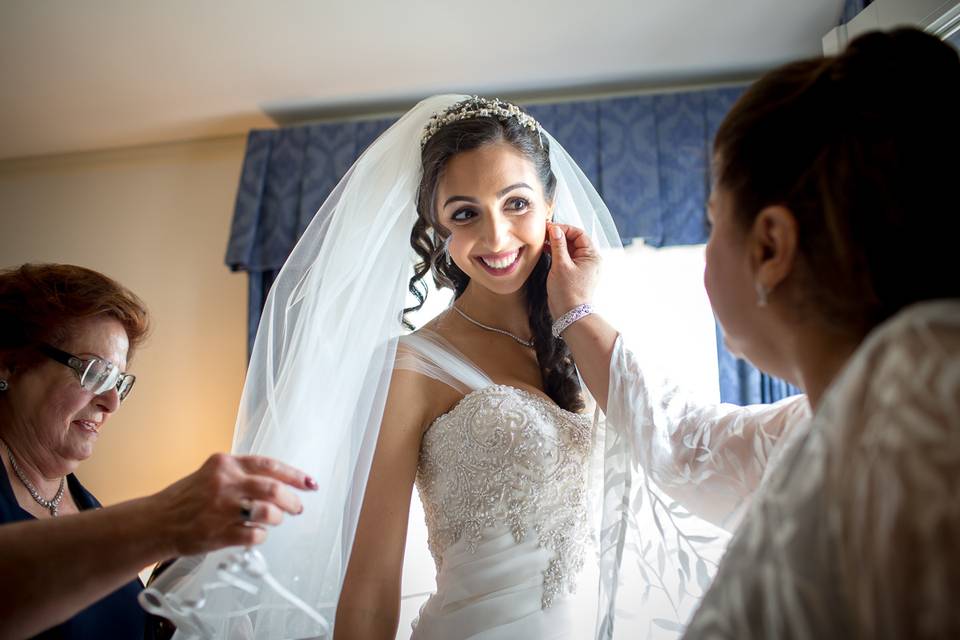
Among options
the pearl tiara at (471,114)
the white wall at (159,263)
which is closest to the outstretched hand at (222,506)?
the pearl tiara at (471,114)

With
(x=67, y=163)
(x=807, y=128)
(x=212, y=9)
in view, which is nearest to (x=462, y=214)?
(x=807, y=128)

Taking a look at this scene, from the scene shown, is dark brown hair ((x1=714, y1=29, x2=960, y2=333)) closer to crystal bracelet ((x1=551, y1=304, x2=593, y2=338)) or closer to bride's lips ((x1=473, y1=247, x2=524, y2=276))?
crystal bracelet ((x1=551, y1=304, x2=593, y2=338))

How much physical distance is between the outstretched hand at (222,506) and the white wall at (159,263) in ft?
13.0

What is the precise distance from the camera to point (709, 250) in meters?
1.02

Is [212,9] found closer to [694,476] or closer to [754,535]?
[694,476]

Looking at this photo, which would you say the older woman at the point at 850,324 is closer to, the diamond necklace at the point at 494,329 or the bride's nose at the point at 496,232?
the bride's nose at the point at 496,232

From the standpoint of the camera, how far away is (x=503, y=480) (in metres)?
1.58

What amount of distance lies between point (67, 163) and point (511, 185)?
4848 millimetres

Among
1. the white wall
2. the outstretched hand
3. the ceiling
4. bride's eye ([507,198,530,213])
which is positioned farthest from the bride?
the white wall

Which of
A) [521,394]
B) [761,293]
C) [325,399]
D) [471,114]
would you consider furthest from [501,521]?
[471,114]

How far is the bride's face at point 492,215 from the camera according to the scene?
173cm

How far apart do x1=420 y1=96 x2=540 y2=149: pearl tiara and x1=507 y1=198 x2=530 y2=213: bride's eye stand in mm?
219

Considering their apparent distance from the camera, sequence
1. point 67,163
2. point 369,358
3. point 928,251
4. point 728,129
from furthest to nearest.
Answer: point 67,163 < point 369,358 < point 728,129 < point 928,251

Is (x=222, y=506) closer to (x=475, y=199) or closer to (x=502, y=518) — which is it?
(x=502, y=518)
